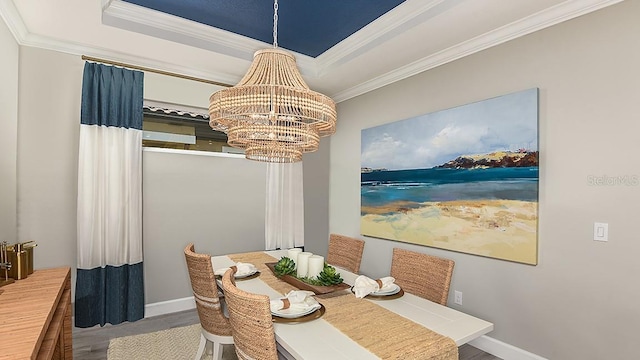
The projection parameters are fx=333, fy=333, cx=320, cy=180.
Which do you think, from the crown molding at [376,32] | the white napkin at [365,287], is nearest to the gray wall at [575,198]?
the crown molding at [376,32]

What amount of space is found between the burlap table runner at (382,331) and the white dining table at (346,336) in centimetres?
4

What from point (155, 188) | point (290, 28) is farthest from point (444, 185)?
point (155, 188)

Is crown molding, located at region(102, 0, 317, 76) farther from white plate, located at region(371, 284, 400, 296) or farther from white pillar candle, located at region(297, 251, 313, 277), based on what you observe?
white plate, located at region(371, 284, 400, 296)

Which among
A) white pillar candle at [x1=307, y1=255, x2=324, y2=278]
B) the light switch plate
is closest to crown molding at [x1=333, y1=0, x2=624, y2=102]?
the light switch plate

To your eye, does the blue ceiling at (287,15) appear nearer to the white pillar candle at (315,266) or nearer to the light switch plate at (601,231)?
the white pillar candle at (315,266)

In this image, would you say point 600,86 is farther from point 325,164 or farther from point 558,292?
point 325,164

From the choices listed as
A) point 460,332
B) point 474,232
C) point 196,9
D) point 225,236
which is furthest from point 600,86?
point 225,236

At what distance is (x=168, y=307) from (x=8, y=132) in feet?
6.54

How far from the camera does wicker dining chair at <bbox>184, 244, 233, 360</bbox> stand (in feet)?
5.99

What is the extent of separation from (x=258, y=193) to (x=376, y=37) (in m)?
2.09

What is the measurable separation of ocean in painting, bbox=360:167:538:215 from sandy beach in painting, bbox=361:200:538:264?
0.16 ft

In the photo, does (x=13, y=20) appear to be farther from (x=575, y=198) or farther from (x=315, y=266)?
(x=575, y=198)

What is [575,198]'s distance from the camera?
6.90 feet

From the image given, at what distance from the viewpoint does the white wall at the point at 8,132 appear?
2.30 metres
